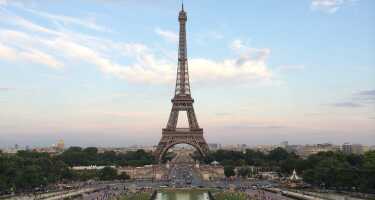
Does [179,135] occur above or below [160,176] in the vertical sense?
above

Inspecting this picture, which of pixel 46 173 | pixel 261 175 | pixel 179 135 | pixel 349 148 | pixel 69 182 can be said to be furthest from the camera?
pixel 349 148

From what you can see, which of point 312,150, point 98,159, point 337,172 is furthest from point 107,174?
point 312,150

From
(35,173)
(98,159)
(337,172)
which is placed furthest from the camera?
(98,159)

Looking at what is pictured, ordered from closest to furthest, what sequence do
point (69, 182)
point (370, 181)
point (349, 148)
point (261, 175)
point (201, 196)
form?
point (370, 181) → point (201, 196) → point (69, 182) → point (261, 175) → point (349, 148)

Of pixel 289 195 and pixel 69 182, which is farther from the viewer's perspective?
pixel 69 182

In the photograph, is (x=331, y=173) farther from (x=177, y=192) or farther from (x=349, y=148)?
(x=349, y=148)

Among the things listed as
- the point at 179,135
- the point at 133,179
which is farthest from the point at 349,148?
the point at 133,179

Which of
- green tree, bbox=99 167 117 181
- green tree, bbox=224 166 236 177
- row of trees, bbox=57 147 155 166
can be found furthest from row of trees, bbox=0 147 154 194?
green tree, bbox=224 166 236 177

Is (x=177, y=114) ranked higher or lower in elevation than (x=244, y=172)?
higher

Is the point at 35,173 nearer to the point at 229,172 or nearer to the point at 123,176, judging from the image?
the point at 123,176

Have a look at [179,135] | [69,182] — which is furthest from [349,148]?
Answer: [69,182]

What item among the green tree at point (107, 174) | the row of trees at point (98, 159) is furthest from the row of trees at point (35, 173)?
the row of trees at point (98, 159)
